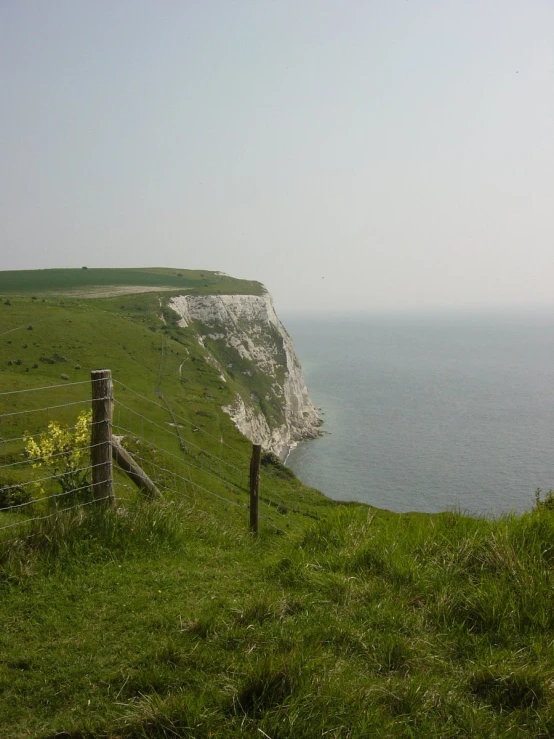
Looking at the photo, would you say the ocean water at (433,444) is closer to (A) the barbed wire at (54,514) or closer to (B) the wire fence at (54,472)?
(B) the wire fence at (54,472)

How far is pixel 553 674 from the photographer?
13.9 ft

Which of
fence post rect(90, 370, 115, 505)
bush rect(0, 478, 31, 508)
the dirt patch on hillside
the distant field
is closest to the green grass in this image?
fence post rect(90, 370, 115, 505)

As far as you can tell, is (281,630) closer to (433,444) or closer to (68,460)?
(68,460)

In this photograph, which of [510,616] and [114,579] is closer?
[510,616]

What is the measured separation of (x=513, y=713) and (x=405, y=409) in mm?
132265

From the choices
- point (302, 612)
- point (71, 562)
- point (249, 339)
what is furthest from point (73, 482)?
point (249, 339)

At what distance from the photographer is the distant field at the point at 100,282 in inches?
6014

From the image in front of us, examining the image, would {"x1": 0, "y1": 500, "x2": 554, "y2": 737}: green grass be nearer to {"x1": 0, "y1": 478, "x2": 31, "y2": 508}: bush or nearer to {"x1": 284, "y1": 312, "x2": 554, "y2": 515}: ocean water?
{"x1": 0, "y1": 478, "x2": 31, "y2": 508}: bush

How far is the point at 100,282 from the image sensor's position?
578 feet

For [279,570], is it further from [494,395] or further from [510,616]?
[494,395]

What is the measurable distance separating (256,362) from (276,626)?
125 meters

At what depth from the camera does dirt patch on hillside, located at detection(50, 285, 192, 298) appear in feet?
485

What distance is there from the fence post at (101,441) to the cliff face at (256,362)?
9042 centimetres

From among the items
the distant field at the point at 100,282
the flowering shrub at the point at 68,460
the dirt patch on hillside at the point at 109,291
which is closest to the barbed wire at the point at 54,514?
the flowering shrub at the point at 68,460
